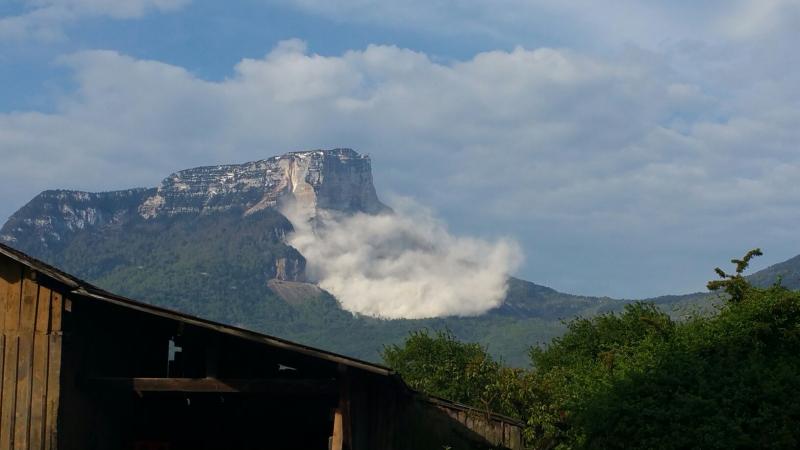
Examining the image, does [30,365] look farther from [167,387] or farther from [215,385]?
[215,385]

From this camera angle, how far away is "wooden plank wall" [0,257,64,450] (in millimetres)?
18844

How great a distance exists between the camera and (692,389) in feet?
82.7

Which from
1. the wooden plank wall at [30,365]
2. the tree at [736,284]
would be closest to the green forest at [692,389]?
the tree at [736,284]

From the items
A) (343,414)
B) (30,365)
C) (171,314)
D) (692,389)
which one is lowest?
(343,414)

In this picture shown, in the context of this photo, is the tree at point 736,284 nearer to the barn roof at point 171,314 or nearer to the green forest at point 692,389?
the green forest at point 692,389

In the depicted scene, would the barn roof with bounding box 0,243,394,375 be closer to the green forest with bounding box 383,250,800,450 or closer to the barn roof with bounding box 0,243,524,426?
the barn roof with bounding box 0,243,524,426

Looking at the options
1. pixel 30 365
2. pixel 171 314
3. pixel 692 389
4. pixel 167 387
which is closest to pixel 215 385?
pixel 167 387

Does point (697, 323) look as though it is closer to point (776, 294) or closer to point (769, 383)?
point (776, 294)

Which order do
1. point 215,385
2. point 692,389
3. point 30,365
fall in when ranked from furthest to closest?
point 692,389, point 215,385, point 30,365

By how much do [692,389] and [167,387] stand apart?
519 inches

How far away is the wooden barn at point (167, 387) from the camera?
18891 millimetres

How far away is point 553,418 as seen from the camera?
29.7 meters

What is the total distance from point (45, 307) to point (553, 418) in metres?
16.0

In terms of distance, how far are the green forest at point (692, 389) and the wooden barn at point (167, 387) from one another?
3990 mm
